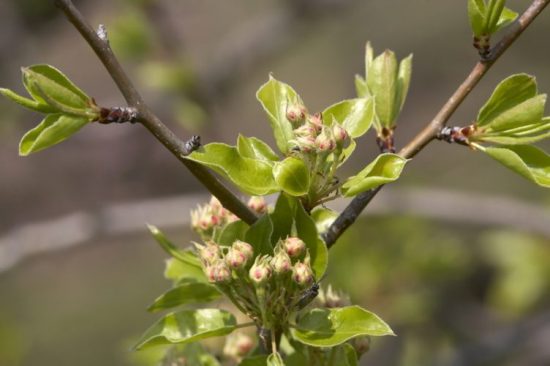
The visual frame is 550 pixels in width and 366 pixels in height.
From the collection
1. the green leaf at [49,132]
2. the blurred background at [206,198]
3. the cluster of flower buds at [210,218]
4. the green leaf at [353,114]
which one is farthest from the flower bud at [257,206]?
the blurred background at [206,198]

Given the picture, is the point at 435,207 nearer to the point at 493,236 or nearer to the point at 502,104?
the point at 493,236

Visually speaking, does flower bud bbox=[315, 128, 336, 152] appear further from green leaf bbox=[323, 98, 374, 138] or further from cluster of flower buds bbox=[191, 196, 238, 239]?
cluster of flower buds bbox=[191, 196, 238, 239]

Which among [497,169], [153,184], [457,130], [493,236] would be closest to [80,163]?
[153,184]

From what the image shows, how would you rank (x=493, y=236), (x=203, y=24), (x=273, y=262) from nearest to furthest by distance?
1. (x=273, y=262)
2. (x=493, y=236)
3. (x=203, y=24)

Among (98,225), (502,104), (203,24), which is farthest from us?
(203,24)

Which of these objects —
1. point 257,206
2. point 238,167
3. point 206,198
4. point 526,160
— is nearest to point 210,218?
point 257,206

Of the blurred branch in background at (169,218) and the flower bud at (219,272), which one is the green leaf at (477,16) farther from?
the blurred branch in background at (169,218)

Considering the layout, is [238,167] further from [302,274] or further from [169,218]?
[169,218]
